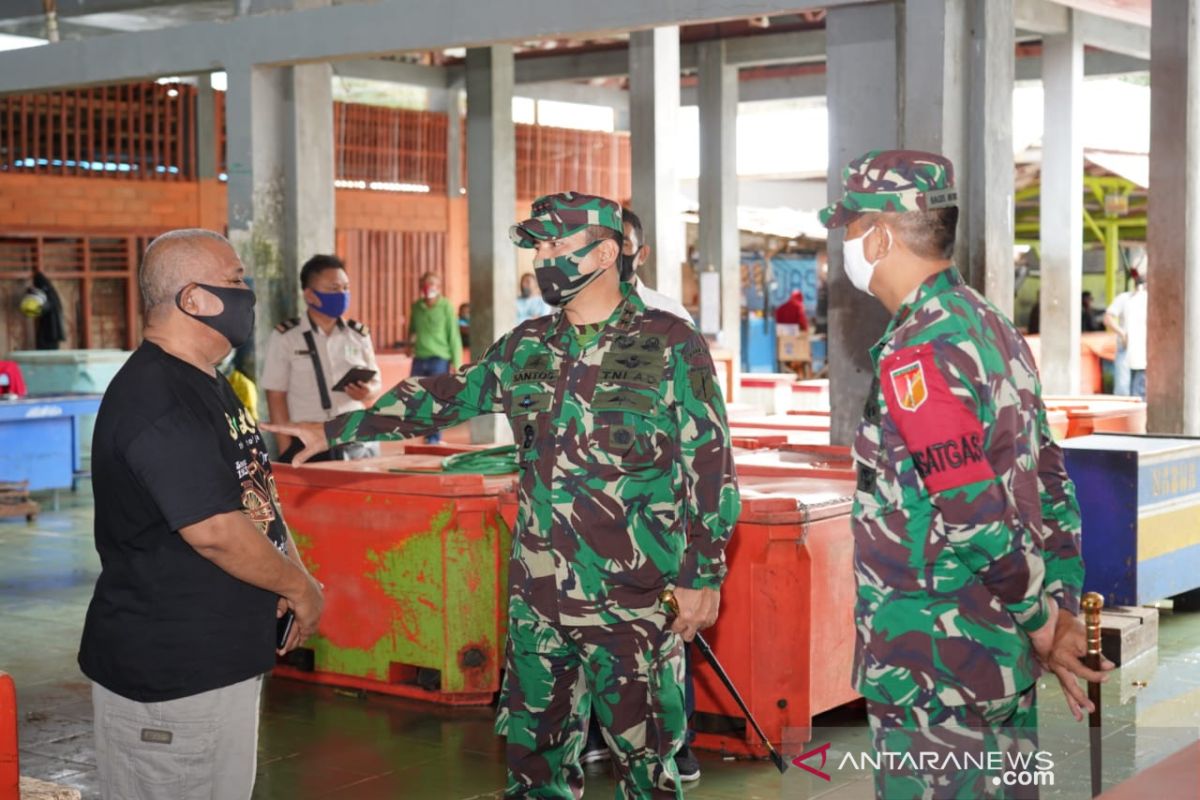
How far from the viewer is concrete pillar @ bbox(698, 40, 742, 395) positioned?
18.2 m

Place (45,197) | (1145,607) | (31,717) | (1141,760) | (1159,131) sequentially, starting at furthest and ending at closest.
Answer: (45,197) → (1159,131) → (1145,607) → (31,717) → (1141,760)

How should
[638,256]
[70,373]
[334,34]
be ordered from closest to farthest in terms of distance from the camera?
[638,256] → [334,34] → [70,373]

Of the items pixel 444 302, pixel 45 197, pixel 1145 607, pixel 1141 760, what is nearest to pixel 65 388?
pixel 444 302

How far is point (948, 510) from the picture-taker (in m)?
2.93

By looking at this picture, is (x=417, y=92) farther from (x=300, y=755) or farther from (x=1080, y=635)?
(x=1080, y=635)

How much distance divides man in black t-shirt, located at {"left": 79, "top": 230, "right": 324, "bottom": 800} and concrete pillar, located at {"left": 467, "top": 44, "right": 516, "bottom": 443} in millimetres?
10421

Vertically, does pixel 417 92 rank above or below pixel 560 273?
above

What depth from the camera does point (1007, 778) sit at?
3049 millimetres

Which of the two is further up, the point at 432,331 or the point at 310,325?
the point at 310,325

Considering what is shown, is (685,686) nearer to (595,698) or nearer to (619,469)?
(595,698)

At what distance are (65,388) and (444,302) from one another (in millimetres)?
3850

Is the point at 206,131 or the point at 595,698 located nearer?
the point at 595,698

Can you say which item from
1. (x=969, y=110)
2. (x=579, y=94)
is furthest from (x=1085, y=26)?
(x=579, y=94)

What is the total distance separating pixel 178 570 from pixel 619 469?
48.2 inches
